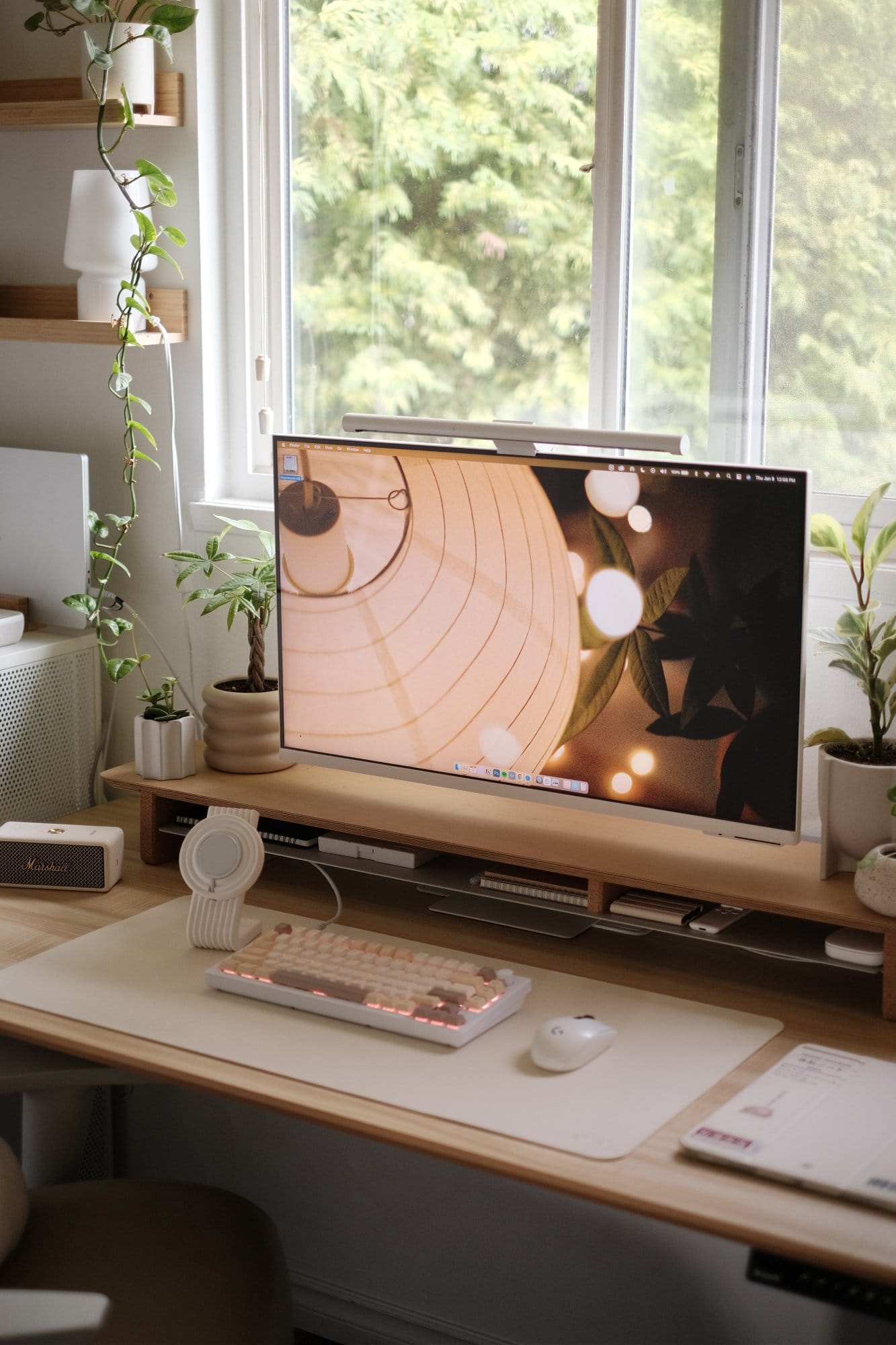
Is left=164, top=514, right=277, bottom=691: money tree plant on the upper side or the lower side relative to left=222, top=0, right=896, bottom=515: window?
lower

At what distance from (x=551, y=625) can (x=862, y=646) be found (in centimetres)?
36

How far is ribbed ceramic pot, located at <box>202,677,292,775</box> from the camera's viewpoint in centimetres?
207

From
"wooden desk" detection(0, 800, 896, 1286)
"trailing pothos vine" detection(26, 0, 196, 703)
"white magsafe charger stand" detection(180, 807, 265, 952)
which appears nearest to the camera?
"wooden desk" detection(0, 800, 896, 1286)

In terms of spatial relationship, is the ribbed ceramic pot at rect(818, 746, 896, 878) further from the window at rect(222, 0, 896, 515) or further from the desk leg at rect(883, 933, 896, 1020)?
the window at rect(222, 0, 896, 515)

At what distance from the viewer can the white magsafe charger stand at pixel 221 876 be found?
175cm

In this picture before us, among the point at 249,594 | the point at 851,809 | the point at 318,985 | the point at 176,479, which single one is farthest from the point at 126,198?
the point at 851,809

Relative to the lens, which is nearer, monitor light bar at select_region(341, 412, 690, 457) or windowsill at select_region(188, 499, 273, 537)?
monitor light bar at select_region(341, 412, 690, 457)

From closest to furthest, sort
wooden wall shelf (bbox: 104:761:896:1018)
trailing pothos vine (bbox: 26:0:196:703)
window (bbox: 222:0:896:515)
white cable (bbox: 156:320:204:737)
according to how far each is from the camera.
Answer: wooden wall shelf (bbox: 104:761:896:1018), window (bbox: 222:0:896:515), trailing pothos vine (bbox: 26:0:196:703), white cable (bbox: 156:320:204:737)

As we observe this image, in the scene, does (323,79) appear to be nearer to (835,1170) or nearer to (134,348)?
(134,348)

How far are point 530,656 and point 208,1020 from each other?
0.58 m

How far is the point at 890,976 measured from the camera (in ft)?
5.10

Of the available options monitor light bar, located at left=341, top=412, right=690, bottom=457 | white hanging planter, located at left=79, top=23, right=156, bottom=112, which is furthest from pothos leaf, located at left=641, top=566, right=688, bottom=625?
white hanging planter, located at left=79, top=23, right=156, bottom=112

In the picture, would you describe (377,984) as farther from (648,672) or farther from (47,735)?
(47,735)

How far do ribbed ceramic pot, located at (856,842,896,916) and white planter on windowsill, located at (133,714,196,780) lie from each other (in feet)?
3.09
